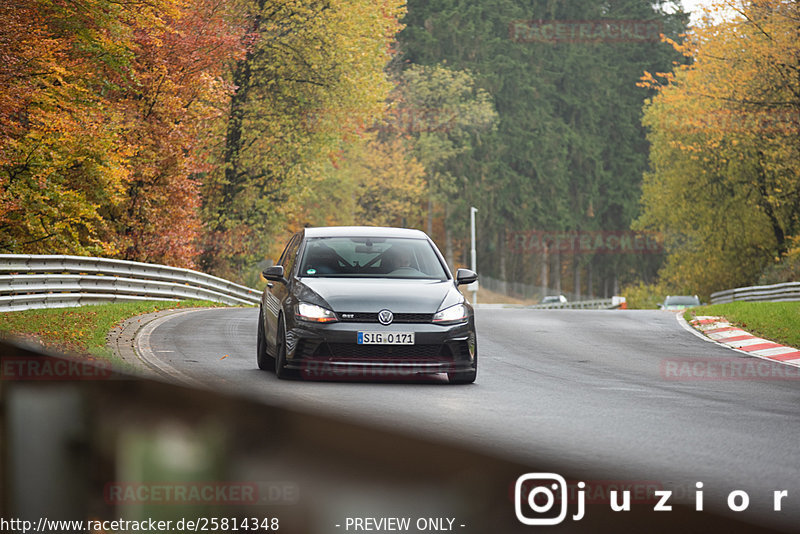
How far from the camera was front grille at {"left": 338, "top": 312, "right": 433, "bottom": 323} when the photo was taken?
11.5 meters

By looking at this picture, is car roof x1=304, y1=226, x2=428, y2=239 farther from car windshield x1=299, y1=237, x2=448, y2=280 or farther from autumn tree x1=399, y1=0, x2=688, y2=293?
autumn tree x1=399, y1=0, x2=688, y2=293

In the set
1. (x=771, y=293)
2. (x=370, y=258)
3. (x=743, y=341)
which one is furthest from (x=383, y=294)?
(x=771, y=293)

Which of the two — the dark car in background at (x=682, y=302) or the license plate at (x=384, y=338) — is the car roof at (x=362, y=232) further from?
the dark car in background at (x=682, y=302)

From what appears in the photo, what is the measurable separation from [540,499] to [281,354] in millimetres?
8853

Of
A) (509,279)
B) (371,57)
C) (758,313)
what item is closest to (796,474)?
(758,313)

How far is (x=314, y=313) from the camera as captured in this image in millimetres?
11602

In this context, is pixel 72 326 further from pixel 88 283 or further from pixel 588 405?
pixel 588 405

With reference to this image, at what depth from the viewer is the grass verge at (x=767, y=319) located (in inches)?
802

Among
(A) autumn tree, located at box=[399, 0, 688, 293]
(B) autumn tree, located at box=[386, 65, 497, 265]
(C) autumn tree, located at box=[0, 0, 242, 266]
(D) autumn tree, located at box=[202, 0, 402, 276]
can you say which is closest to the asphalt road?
(C) autumn tree, located at box=[0, 0, 242, 266]

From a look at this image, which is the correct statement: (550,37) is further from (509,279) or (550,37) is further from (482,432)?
(482,432)

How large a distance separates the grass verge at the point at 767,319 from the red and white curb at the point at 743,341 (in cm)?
26

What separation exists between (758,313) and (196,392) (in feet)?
77.9

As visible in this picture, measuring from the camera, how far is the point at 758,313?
82.8 feet

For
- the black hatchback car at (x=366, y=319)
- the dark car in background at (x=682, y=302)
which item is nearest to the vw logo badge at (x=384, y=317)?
the black hatchback car at (x=366, y=319)
